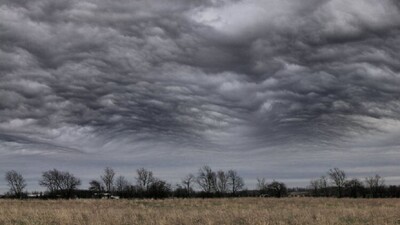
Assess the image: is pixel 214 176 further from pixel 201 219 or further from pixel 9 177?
pixel 201 219

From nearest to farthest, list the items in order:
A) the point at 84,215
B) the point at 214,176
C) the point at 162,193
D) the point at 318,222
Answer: the point at 318,222 < the point at 84,215 < the point at 162,193 < the point at 214,176

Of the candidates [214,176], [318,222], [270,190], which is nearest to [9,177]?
[214,176]

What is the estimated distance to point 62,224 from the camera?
16438 mm

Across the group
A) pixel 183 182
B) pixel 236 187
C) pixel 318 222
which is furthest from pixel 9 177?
pixel 318 222

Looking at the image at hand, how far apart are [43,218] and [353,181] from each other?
359 ft

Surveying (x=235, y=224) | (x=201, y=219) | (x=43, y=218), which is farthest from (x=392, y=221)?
(x=43, y=218)

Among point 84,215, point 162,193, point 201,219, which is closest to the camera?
point 201,219

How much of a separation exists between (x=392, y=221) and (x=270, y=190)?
338ft

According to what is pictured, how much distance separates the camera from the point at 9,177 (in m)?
114

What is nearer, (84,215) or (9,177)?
(84,215)

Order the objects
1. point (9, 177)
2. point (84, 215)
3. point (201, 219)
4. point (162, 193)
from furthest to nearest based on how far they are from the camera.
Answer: point (9, 177) < point (162, 193) < point (84, 215) < point (201, 219)

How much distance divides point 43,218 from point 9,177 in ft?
350

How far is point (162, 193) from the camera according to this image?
76875 mm

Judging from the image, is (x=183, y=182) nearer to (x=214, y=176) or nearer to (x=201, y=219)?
(x=214, y=176)
